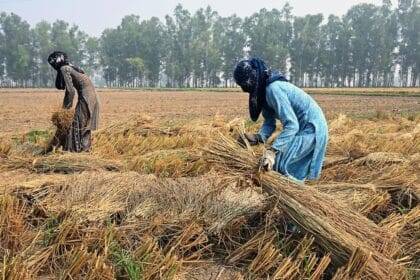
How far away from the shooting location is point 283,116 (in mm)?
3096

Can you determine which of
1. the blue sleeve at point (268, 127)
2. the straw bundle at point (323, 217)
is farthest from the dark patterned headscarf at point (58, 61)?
the straw bundle at point (323, 217)

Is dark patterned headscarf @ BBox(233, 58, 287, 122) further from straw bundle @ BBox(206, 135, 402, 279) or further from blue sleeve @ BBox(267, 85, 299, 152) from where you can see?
straw bundle @ BBox(206, 135, 402, 279)

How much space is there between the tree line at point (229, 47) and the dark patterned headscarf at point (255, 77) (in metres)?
72.3

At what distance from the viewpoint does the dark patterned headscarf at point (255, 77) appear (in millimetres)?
3145

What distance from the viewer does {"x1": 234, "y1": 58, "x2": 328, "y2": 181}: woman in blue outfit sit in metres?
3.09

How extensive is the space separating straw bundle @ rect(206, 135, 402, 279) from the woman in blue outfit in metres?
0.13

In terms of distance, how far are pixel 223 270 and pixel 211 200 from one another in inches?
23.6

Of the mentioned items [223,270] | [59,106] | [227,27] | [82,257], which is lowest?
[223,270]

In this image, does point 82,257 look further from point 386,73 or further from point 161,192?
point 386,73

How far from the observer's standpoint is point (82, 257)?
107 inches

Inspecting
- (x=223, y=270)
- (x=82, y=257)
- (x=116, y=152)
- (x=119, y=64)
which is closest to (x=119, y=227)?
(x=82, y=257)

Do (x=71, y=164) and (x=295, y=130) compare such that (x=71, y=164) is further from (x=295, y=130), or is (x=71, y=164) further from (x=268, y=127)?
(x=295, y=130)

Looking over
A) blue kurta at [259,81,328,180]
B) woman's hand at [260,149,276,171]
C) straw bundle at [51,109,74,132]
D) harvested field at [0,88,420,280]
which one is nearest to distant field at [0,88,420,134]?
straw bundle at [51,109,74,132]

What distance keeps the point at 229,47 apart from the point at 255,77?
264 ft
